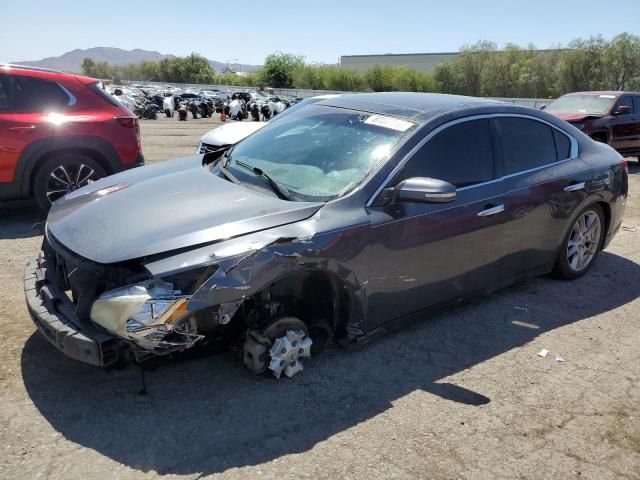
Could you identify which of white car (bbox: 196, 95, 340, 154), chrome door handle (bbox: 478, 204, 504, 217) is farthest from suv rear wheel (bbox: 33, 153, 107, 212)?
chrome door handle (bbox: 478, 204, 504, 217)

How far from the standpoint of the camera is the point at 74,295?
124 inches

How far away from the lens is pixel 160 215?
319cm

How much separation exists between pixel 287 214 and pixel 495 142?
187 cm

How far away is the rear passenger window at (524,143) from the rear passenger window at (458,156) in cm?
19

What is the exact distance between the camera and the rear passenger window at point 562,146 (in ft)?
15.4

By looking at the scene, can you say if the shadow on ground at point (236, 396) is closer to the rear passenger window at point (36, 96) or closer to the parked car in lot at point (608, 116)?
the rear passenger window at point (36, 96)

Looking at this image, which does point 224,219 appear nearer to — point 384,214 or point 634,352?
point 384,214

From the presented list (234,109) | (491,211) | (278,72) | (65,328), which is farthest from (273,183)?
(278,72)

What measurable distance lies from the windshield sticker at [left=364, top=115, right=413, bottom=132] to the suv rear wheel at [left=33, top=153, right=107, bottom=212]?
401cm

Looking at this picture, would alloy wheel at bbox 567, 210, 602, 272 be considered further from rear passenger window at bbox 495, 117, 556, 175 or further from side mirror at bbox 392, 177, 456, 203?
side mirror at bbox 392, 177, 456, 203

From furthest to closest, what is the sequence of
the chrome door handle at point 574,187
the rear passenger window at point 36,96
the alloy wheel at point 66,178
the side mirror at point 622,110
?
the side mirror at point 622,110, the alloy wheel at point 66,178, the rear passenger window at point 36,96, the chrome door handle at point 574,187

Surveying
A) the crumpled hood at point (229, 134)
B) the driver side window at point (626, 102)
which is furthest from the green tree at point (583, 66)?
the crumpled hood at point (229, 134)

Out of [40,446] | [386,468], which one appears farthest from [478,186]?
[40,446]

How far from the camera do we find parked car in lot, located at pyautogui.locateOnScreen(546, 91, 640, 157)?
11.6m
